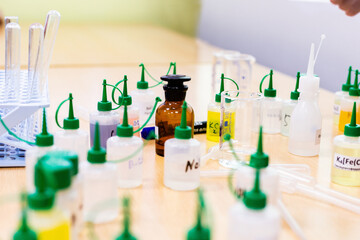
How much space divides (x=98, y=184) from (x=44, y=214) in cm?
18

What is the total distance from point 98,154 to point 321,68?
6.33 feet

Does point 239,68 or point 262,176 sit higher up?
point 239,68

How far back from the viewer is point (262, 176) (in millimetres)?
813

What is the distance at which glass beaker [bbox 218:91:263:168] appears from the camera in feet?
3.90

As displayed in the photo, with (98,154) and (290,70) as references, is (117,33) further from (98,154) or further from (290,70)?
(98,154)

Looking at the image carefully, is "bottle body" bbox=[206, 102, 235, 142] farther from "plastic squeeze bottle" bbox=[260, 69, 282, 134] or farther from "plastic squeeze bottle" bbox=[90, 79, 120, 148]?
"plastic squeeze bottle" bbox=[90, 79, 120, 148]

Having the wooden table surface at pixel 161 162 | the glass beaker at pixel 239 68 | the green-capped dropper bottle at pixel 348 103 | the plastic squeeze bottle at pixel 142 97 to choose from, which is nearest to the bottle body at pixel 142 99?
the plastic squeeze bottle at pixel 142 97

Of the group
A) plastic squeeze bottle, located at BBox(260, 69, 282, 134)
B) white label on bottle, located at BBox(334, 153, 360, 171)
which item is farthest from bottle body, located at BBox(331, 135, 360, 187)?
plastic squeeze bottle, located at BBox(260, 69, 282, 134)

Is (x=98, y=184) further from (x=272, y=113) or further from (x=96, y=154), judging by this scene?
(x=272, y=113)

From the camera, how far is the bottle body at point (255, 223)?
0.64 meters

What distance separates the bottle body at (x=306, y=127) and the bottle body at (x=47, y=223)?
77 cm

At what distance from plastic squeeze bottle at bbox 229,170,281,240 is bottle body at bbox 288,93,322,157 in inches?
24.1

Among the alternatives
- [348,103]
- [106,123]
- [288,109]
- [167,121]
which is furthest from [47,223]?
[348,103]

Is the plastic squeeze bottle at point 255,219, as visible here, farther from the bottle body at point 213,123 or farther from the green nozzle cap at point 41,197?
the bottle body at point 213,123
